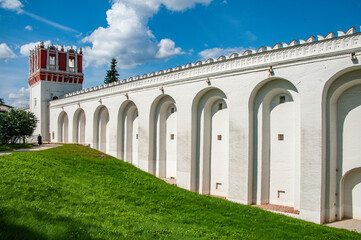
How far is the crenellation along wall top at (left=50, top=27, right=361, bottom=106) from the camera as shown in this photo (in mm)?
11016

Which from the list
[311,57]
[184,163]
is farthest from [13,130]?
[311,57]

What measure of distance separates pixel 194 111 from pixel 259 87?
442cm

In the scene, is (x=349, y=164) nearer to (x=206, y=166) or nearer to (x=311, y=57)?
(x=311, y=57)

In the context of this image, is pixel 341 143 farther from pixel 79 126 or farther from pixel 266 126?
pixel 79 126

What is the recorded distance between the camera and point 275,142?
13.6 m

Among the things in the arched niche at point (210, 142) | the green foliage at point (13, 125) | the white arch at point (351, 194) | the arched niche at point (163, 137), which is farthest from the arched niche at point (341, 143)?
the green foliage at point (13, 125)

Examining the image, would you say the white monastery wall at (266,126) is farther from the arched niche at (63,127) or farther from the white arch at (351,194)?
the arched niche at (63,127)

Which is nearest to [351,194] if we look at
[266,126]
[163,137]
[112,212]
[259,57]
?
[266,126]

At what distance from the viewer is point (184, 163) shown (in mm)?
17094

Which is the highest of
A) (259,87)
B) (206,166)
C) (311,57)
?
(311,57)

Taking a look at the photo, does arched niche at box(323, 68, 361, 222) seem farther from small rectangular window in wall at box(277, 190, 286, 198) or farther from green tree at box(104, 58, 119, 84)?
green tree at box(104, 58, 119, 84)

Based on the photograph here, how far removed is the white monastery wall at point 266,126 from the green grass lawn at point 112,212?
224cm

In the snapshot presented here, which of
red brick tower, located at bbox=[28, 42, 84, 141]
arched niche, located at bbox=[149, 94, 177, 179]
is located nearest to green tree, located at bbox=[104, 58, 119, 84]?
red brick tower, located at bbox=[28, 42, 84, 141]

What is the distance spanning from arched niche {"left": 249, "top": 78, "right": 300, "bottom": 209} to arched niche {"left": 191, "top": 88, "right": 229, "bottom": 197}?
2.12 m
